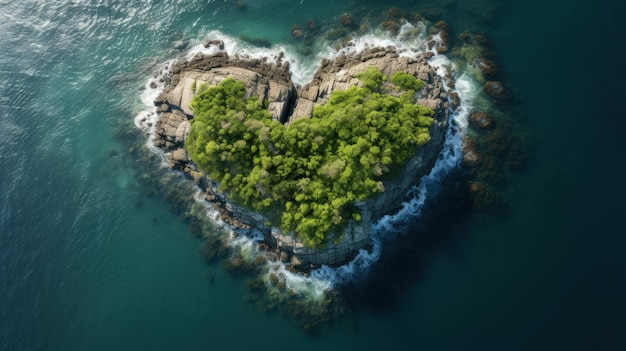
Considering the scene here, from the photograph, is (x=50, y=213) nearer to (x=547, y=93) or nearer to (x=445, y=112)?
(x=445, y=112)

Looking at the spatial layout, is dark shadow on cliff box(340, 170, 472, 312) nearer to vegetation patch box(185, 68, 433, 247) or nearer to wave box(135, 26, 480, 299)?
wave box(135, 26, 480, 299)

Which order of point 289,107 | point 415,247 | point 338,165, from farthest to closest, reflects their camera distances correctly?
point 289,107, point 415,247, point 338,165

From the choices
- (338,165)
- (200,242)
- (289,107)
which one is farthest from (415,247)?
(200,242)

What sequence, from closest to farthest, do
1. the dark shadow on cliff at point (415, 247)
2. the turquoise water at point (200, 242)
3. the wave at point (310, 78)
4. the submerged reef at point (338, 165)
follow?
the turquoise water at point (200, 242) < the dark shadow on cliff at point (415, 247) < the submerged reef at point (338, 165) < the wave at point (310, 78)

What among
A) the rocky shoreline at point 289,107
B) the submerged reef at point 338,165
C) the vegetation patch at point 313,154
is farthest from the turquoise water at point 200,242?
the vegetation patch at point 313,154

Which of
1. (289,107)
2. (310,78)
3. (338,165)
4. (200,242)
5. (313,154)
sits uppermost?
(310,78)

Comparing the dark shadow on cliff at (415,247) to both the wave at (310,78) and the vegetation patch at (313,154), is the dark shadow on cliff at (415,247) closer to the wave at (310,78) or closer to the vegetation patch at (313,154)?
the wave at (310,78)

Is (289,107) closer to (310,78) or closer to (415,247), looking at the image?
(310,78)
